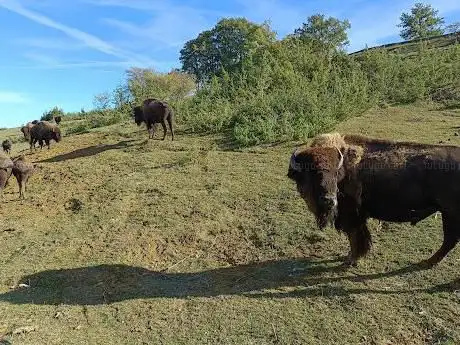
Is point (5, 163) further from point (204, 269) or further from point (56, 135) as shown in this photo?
point (204, 269)

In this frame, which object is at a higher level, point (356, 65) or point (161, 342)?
point (356, 65)

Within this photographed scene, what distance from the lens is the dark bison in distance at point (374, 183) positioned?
20.5ft

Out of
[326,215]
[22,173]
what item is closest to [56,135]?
[22,173]

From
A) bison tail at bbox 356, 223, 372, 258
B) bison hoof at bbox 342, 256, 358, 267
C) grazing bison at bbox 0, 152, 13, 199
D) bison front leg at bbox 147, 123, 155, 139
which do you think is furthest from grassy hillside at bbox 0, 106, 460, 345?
bison front leg at bbox 147, 123, 155, 139

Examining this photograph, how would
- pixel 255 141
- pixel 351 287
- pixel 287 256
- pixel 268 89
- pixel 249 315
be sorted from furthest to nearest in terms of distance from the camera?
1. pixel 268 89
2. pixel 255 141
3. pixel 287 256
4. pixel 351 287
5. pixel 249 315

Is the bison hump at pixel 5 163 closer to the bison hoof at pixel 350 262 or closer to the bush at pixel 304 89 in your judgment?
the bush at pixel 304 89

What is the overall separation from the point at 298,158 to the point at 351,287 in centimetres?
185

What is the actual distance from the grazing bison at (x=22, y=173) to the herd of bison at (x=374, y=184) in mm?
7446

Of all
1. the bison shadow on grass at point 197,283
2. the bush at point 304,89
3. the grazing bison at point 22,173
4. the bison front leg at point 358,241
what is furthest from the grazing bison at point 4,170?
the bison front leg at point 358,241

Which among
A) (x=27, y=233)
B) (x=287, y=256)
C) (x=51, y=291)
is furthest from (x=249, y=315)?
(x=27, y=233)

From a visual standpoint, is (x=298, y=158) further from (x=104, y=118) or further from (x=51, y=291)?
(x=104, y=118)

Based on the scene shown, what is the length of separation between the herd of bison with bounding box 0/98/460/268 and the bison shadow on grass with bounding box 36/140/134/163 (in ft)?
31.2

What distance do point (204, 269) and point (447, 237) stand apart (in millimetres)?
3452

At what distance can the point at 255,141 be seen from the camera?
45.1ft
